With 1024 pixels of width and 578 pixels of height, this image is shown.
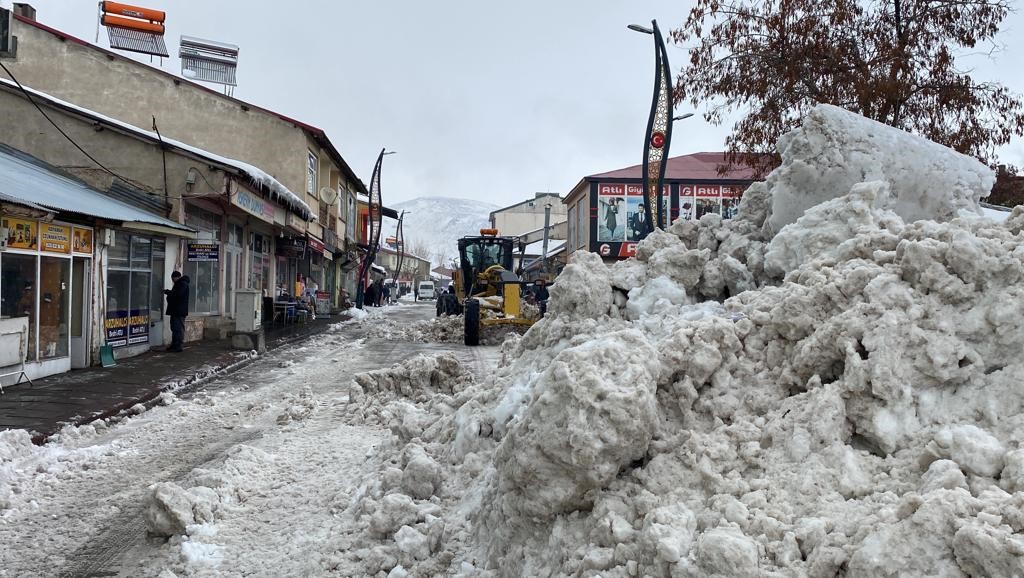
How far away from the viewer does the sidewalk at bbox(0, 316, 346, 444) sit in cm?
732

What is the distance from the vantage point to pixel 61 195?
11570mm

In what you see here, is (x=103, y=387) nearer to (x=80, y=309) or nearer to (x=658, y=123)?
(x=80, y=309)

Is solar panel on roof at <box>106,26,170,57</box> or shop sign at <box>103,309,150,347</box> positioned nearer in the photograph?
shop sign at <box>103,309,150,347</box>

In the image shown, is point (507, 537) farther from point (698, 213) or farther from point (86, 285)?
point (698, 213)

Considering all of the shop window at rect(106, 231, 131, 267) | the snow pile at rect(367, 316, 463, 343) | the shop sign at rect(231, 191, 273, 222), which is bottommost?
the snow pile at rect(367, 316, 463, 343)

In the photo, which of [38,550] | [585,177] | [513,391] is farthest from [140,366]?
[585,177]

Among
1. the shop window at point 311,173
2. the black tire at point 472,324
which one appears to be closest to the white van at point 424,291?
the shop window at point 311,173

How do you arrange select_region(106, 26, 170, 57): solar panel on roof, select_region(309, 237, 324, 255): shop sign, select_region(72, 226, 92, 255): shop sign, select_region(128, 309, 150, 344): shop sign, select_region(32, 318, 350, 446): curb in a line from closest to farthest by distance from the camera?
select_region(32, 318, 350, 446): curb < select_region(72, 226, 92, 255): shop sign < select_region(128, 309, 150, 344): shop sign < select_region(106, 26, 170, 57): solar panel on roof < select_region(309, 237, 324, 255): shop sign

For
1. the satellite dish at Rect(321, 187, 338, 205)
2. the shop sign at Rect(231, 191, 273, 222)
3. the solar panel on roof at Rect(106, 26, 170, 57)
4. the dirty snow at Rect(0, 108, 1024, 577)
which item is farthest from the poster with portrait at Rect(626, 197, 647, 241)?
the dirty snow at Rect(0, 108, 1024, 577)

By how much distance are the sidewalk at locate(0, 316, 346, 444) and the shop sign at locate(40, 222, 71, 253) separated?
77.4 inches

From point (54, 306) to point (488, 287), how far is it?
11850 mm

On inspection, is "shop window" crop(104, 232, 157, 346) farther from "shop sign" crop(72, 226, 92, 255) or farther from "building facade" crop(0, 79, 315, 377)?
"shop sign" crop(72, 226, 92, 255)

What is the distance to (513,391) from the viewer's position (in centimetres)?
490

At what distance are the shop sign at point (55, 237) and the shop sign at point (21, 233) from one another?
223 millimetres
